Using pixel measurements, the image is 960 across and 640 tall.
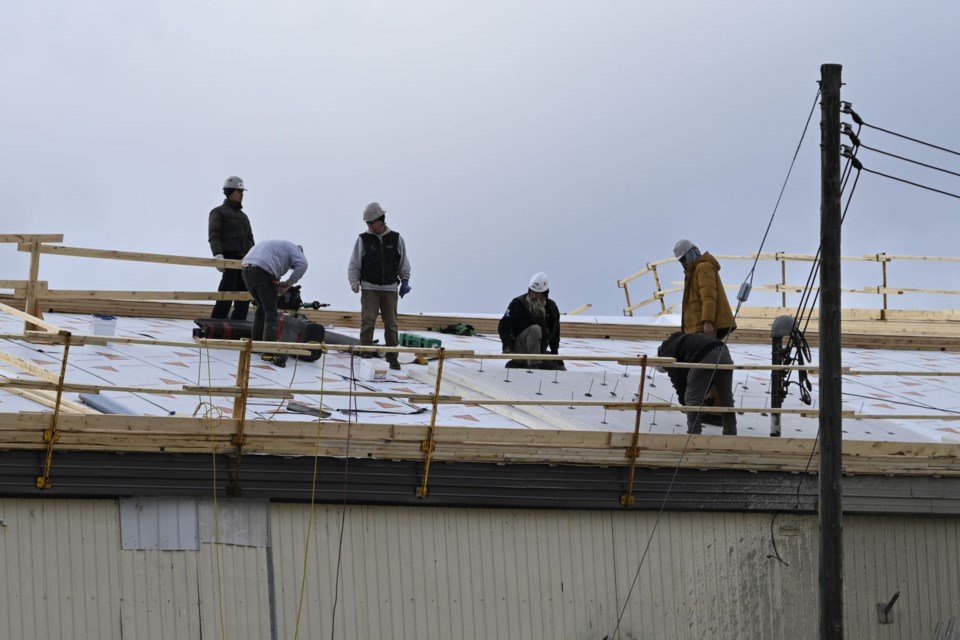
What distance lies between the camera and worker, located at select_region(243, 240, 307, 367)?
1477 cm

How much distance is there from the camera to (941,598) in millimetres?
12594

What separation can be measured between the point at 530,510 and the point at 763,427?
361cm

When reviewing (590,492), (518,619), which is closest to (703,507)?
(590,492)

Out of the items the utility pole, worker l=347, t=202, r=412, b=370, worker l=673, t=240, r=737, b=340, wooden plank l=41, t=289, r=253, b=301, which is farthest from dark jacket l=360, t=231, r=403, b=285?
the utility pole

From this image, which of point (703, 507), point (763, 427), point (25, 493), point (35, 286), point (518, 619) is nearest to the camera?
point (25, 493)

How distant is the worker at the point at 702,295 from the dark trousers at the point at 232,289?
6615 millimetres

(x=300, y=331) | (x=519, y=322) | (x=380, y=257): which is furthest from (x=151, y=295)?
(x=519, y=322)

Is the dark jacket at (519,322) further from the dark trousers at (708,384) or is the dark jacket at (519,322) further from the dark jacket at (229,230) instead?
the dark jacket at (229,230)

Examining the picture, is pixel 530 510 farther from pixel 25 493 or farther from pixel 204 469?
pixel 25 493

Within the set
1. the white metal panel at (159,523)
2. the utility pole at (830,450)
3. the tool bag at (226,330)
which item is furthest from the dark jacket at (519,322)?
the white metal panel at (159,523)

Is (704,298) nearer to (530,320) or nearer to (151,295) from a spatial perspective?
(530,320)

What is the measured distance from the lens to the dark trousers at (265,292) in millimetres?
14812

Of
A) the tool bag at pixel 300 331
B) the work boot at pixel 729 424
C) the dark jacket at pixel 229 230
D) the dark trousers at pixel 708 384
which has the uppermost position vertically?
the dark jacket at pixel 229 230

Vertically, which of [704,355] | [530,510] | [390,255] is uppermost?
[390,255]
